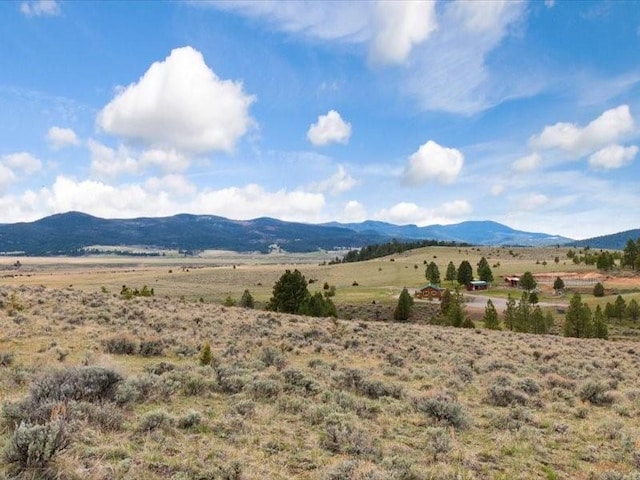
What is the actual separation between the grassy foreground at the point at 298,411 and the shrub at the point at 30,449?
6cm

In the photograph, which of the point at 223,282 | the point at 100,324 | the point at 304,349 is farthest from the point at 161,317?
the point at 223,282

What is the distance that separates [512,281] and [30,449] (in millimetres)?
115959

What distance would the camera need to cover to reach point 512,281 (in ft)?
359

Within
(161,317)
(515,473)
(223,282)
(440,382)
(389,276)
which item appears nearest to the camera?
(515,473)

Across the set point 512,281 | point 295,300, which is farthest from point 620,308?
point 295,300

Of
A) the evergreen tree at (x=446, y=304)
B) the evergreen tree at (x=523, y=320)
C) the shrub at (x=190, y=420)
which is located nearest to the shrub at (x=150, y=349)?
the shrub at (x=190, y=420)

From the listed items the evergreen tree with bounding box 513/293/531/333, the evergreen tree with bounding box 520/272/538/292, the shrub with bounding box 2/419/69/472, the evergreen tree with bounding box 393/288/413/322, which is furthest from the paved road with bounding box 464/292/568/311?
the shrub with bounding box 2/419/69/472

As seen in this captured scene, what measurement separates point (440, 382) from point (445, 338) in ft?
43.8

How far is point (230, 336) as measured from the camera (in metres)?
21.0

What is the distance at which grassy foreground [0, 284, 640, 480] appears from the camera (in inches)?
285

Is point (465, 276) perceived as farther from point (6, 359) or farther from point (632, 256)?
point (6, 359)

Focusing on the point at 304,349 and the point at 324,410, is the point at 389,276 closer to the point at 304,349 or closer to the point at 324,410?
the point at 304,349

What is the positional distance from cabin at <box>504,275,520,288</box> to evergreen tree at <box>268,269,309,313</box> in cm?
7234

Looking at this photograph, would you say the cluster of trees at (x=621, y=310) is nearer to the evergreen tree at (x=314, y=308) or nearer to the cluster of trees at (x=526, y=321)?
the cluster of trees at (x=526, y=321)
